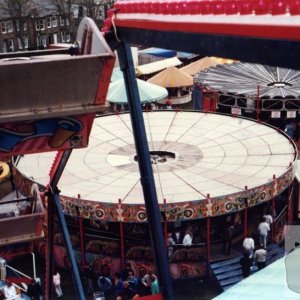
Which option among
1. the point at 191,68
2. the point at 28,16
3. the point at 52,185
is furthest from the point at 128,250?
the point at 28,16

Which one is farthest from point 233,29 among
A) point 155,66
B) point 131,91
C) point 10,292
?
point 155,66

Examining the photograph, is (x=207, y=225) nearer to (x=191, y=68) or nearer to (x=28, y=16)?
(x=191, y=68)

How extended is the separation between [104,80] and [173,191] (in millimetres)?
10321

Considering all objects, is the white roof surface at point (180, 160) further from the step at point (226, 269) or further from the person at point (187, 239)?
the step at point (226, 269)

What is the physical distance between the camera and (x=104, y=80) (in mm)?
6785

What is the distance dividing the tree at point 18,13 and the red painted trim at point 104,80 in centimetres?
4931

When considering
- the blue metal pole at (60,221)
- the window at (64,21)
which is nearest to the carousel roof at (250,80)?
the blue metal pole at (60,221)

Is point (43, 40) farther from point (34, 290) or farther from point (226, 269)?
point (34, 290)

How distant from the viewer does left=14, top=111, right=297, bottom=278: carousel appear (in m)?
16.2

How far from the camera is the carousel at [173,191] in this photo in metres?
16.2

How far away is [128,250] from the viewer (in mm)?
16984

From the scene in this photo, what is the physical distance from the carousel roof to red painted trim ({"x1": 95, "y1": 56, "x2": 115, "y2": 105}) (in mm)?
20097

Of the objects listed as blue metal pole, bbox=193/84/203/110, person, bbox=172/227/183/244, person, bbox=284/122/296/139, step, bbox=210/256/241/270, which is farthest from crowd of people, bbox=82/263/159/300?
blue metal pole, bbox=193/84/203/110

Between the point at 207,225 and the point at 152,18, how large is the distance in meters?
11.5
